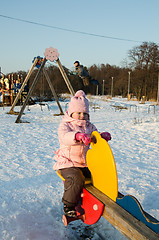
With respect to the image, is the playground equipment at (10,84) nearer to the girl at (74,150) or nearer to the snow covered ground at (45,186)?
the snow covered ground at (45,186)

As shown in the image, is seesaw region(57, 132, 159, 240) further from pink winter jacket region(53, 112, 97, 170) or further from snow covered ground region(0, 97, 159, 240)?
snow covered ground region(0, 97, 159, 240)

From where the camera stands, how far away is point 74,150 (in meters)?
2.03

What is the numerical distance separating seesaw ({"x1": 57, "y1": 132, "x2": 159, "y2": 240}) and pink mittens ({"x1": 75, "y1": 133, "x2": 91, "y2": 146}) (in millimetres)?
81

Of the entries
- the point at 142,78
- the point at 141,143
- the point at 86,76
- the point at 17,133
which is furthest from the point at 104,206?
the point at 142,78

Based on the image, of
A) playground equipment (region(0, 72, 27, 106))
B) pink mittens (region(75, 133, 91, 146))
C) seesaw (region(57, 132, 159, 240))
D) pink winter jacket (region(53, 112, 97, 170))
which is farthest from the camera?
playground equipment (region(0, 72, 27, 106))

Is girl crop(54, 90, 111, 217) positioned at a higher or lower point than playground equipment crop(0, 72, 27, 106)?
lower

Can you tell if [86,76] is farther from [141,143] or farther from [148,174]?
[148,174]

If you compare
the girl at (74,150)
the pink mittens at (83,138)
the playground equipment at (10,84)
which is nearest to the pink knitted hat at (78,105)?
the girl at (74,150)

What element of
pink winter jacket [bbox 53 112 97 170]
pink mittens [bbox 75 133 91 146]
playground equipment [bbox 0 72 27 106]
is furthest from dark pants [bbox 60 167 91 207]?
playground equipment [bbox 0 72 27 106]

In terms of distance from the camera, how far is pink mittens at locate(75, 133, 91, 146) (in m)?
1.78

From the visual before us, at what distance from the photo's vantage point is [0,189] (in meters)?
2.75

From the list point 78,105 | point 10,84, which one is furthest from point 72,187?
point 10,84

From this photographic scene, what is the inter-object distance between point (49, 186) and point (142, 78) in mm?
28281

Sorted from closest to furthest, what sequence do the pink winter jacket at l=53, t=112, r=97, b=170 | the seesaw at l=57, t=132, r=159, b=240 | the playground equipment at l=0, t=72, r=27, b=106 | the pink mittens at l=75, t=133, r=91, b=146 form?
the seesaw at l=57, t=132, r=159, b=240, the pink mittens at l=75, t=133, r=91, b=146, the pink winter jacket at l=53, t=112, r=97, b=170, the playground equipment at l=0, t=72, r=27, b=106
